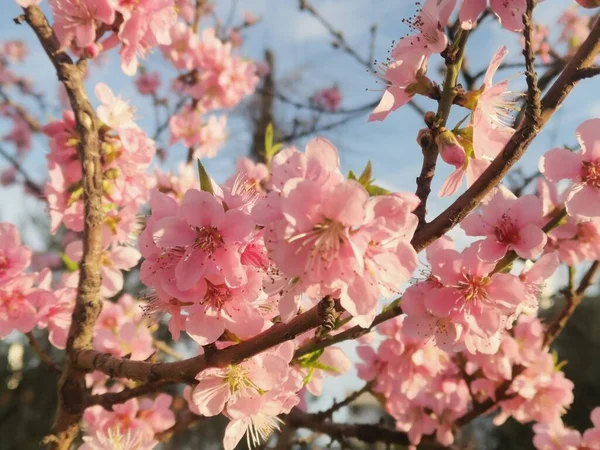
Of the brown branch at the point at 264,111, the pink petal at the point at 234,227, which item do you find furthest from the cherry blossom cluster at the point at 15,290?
the brown branch at the point at 264,111

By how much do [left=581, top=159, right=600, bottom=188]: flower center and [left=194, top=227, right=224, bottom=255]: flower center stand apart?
767mm

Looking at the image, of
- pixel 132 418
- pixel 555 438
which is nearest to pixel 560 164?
pixel 555 438

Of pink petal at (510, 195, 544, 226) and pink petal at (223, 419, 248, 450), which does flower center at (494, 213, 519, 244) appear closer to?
pink petal at (510, 195, 544, 226)

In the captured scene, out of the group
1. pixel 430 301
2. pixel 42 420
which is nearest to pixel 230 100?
pixel 430 301

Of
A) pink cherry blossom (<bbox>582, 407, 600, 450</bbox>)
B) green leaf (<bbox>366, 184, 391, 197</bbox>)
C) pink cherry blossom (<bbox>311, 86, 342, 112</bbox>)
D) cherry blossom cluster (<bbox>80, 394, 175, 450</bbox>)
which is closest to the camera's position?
green leaf (<bbox>366, 184, 391, 197</bbox>)

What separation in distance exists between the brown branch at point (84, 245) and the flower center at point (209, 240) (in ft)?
2.16

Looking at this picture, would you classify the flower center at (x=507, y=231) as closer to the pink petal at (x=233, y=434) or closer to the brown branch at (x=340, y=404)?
the pink petal at (x=233, y=434)

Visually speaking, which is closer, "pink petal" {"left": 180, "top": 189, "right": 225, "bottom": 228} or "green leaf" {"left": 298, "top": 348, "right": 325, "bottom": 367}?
"pink petal" {"left": 180, "top": 189, "right": 225, "bottom": 228}

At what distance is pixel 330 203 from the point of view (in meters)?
0.71

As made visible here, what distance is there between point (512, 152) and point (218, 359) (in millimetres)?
578

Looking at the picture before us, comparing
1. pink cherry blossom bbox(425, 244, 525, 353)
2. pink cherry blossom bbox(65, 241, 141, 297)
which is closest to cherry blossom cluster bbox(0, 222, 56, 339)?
pink cherry blossom bbox(65, 241, 141, 297)

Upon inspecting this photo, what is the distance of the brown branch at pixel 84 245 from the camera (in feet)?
4.37

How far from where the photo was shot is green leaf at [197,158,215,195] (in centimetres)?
87

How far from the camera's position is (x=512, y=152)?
784 mm
